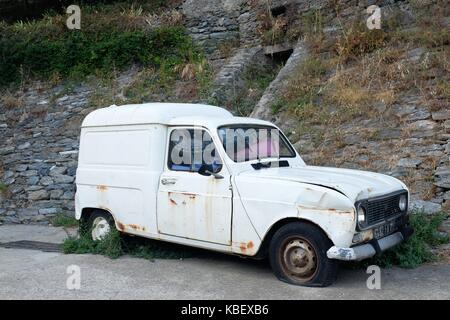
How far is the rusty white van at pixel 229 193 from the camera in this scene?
4.73 m

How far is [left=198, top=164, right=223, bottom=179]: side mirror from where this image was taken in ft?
17.6

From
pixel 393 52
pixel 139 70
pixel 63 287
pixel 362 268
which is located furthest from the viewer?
pixel 139 70

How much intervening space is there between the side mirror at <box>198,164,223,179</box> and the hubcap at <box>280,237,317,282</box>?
3.69ft

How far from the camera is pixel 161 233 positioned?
5.80 m

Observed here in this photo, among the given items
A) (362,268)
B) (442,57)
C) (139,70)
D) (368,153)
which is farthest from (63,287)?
(139,70)

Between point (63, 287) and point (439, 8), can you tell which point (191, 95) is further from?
point (63, 287)

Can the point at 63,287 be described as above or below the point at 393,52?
below

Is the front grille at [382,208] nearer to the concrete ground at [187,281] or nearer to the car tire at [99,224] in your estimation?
the concrete ground at [187,281]

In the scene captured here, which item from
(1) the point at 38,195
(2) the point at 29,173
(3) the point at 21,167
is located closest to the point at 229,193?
(1) the point at 38,195

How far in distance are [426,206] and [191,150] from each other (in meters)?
3.51

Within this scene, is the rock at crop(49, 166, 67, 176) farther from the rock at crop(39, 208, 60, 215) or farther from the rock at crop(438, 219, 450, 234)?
the rock at crop(438, 219, 450, 234)

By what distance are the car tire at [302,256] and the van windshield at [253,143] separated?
112cm

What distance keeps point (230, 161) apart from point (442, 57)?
6.18 m
